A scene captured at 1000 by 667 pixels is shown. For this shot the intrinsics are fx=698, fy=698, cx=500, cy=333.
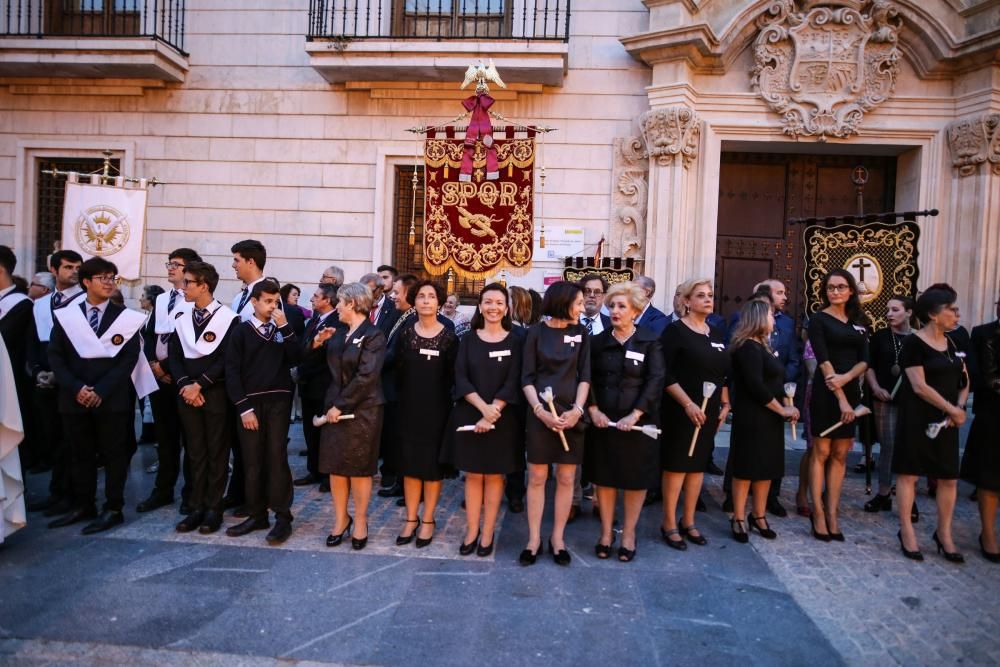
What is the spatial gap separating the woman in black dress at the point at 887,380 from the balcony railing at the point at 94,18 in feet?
34.5

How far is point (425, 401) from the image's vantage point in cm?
501

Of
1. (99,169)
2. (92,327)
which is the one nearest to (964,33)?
(92,327)

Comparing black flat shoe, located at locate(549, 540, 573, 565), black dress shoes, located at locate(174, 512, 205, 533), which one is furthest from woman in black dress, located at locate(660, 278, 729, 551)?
black dress shoes, located at locate(174, 512, 205, 533)

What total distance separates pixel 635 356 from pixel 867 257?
3.70m

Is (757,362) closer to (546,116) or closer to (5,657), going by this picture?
(5,657)

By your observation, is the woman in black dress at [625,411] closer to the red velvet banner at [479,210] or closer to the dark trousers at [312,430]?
the red velvet banner at [479,210]

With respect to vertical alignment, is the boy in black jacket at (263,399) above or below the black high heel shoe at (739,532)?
above

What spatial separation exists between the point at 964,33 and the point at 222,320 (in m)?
10.2

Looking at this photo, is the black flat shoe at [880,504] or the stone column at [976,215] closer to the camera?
the black flat shoe at [880,504]

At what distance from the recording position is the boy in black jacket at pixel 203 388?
5145 millimetres

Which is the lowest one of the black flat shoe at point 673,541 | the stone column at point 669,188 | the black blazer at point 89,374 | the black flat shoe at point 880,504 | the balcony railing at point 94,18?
the black flat shoe at point 673,541

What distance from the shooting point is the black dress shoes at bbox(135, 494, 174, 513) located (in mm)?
5679

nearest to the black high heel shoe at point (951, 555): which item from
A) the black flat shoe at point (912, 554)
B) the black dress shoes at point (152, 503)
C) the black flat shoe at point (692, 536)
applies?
the black flat shoe at point (912, 554)

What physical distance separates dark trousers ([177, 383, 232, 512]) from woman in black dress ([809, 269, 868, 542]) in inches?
179
